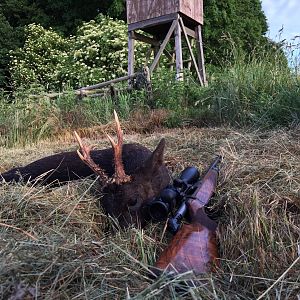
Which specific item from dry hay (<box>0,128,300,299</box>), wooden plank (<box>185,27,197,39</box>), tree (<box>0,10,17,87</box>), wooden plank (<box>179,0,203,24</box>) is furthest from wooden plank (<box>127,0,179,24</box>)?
tree (<box>0,10,17,87</box>)

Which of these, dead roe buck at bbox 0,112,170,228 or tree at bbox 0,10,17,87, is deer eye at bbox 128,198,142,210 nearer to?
dead roe buck at bbox 0,112,170,228

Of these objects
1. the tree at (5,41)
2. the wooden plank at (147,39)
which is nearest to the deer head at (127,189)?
the wooden plank at (147,39)

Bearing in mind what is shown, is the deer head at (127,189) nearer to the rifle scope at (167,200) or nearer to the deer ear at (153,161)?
the deer ear at (153,161)

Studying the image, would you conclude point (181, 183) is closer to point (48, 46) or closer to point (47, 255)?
point (47, 255)

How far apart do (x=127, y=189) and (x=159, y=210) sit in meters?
0.27

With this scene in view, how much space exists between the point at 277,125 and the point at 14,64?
14730 mm

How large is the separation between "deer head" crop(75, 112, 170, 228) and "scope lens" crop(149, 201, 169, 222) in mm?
113

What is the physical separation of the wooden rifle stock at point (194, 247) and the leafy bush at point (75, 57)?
37.8 ft

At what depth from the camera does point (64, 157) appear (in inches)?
138

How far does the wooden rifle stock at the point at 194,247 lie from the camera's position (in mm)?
1857

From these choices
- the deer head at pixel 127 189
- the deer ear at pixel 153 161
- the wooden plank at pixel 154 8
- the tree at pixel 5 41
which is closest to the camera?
the deer head at pixel 127 189

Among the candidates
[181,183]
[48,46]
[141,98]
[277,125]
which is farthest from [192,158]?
[48,46]

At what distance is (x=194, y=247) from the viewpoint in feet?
6.50

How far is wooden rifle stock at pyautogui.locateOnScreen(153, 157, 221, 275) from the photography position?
186cm
